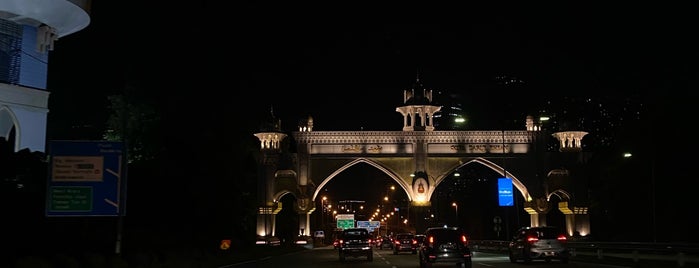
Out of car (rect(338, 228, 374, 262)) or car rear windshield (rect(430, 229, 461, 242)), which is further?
car (rect(338, 228, 374, 262))

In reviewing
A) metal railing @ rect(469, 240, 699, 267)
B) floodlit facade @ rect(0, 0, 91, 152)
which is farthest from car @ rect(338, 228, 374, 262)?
floodlit facade @ rect(0, 0, 91, 152)

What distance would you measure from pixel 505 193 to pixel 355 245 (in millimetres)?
24059

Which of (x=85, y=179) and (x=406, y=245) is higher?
(x=85, y=179)

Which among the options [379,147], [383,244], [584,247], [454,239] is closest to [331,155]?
[379,147]

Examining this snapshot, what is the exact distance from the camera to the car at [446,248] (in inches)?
1056

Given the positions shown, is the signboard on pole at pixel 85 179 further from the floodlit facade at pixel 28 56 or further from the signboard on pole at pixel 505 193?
the signboard on pole at pixel 505 193

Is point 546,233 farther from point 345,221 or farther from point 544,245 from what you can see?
point 345,221

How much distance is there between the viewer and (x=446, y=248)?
26906 millimetres

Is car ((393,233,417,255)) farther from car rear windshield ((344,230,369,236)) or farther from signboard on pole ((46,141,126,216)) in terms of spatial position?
signboard on pole ((46,141,126,216))

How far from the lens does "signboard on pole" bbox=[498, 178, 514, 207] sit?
58312 millimetres

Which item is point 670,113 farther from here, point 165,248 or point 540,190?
point 165,248

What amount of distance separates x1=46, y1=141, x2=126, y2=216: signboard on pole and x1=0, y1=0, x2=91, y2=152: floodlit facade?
6.28 meters

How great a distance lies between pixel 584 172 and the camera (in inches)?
2859

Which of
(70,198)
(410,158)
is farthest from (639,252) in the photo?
(410,158)
